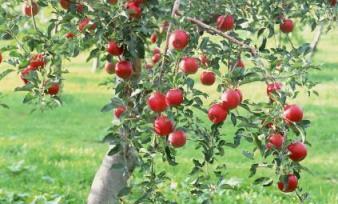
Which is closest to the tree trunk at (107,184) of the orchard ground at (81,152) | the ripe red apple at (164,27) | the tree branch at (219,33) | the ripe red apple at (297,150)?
the orchard ground at (81,152)

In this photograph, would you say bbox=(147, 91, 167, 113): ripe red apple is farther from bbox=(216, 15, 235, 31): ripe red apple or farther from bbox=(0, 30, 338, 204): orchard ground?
bbox=(216, 15, 235, 31): ripe red apple

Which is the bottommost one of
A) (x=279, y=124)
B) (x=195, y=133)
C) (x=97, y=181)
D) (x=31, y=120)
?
(x=31, y=120)

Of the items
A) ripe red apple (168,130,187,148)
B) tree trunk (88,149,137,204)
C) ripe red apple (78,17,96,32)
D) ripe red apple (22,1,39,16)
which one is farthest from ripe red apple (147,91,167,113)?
tree trunk (88,149,137,204)

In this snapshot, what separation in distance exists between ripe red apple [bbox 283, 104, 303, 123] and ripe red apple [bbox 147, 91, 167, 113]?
1.29ft

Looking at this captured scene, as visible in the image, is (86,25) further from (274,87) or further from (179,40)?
(274,87)

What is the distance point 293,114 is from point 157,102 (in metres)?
0.44

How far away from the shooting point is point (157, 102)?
224cm

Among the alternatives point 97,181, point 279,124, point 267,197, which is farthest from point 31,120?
point 279,124

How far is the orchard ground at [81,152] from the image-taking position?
634 cm

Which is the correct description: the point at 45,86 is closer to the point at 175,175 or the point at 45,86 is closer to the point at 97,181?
the point at 97,181

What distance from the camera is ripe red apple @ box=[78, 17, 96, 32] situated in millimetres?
2635

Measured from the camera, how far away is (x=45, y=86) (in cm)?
278

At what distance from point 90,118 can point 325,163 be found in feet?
15.2

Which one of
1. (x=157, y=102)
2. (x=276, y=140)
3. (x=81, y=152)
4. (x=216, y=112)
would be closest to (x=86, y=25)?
(x=157, y=102)
